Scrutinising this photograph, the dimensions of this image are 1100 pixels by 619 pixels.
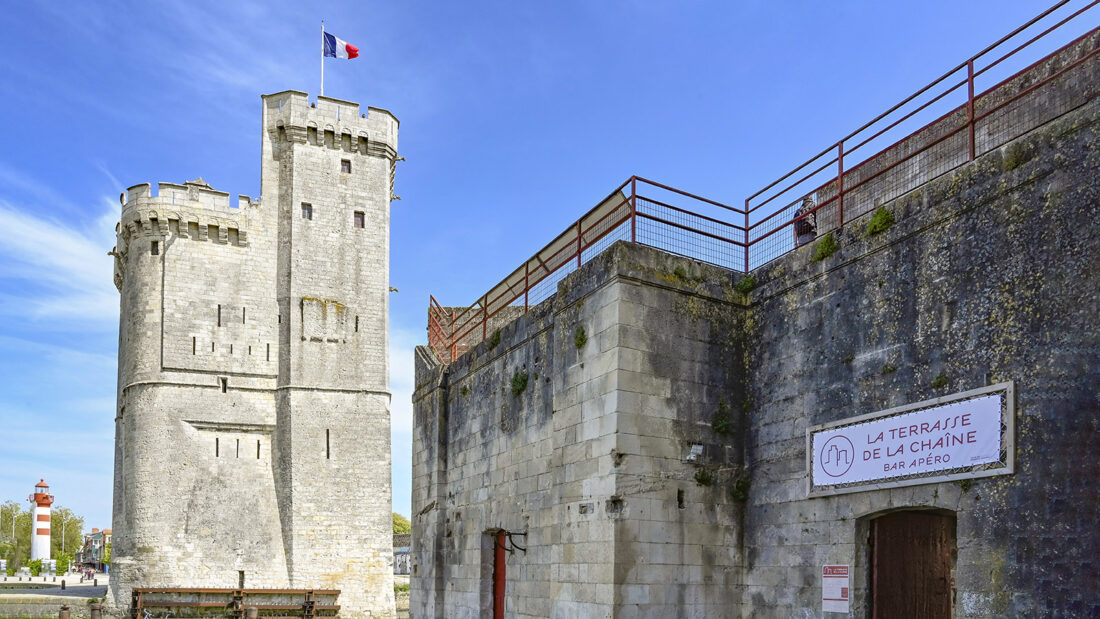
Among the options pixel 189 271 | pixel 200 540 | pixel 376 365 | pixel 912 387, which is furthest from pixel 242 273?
pixel 912 387

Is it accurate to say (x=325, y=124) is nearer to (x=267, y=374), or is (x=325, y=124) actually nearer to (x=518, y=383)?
(x=267, y=374)

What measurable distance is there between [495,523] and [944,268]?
24.5 feet

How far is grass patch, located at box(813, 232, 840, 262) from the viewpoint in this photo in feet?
29.9

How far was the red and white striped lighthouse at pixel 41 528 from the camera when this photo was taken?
68.8 meters

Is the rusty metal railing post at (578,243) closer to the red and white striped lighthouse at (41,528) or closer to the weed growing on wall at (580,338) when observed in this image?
the weed growing on wall at (580,338)

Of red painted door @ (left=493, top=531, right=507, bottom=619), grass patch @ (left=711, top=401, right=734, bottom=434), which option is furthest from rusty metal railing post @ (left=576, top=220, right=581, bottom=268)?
red painted door @ (left=493, top=531, right=507, bottom=619)

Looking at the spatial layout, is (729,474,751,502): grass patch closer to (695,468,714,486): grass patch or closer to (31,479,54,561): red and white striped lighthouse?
(695,468,714,486): grass patch

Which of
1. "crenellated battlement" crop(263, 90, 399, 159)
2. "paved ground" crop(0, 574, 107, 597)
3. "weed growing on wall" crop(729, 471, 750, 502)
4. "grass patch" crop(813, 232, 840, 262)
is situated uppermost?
"crenellated battlement" crop(263, 90, 399, 159)

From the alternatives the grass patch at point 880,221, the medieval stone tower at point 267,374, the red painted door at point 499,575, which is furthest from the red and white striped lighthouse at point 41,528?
the grass patch at point 880,221

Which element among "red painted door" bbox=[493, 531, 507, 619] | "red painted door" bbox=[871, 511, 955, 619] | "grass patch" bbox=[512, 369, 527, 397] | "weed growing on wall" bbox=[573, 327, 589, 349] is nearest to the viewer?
"red painted door" bbox=[871, 511, 955, 619]

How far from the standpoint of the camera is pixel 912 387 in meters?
7.96

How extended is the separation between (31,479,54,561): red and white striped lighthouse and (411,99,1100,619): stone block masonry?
225 feet

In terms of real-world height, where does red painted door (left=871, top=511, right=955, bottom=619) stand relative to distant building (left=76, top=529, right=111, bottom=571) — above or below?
above

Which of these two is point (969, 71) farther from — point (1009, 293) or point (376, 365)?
point (376, 365)
